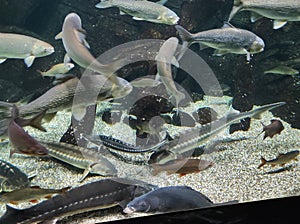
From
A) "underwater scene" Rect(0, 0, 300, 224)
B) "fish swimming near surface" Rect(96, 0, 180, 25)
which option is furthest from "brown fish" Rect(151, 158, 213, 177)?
"fish swimming near surface" Rect(96, 0, 180, 25)

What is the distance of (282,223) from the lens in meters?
1.58

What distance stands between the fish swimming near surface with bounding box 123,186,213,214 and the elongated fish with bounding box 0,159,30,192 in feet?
3.34

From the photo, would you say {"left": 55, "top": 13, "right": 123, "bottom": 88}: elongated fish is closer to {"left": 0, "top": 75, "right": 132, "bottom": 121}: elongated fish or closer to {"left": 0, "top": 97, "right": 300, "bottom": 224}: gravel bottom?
{"left": 0, "top": 75, "right": 132, "bottom": 121}: elongated fish

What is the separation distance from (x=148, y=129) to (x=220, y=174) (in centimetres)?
96

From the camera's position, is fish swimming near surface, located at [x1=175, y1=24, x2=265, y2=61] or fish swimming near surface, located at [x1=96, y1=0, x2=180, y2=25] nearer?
fish swimming near surface, located at [x1=175, y1=24, x2=265, y2=61]

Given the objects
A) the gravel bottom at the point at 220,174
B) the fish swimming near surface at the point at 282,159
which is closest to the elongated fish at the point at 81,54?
the gravel bottom at the point at 220,174

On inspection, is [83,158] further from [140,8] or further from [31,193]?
[140,8]

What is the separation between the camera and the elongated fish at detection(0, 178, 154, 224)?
167 centimetres

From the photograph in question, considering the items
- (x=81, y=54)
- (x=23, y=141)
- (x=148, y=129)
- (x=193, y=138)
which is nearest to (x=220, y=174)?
(x=193, y=138)

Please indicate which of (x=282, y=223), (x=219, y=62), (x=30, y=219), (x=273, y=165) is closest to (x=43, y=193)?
(x=30, y=219)

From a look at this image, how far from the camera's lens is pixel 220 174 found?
2600 millimetres

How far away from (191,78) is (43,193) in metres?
4.71

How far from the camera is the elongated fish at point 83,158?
2.53m

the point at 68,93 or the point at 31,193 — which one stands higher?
the point at 68,93
